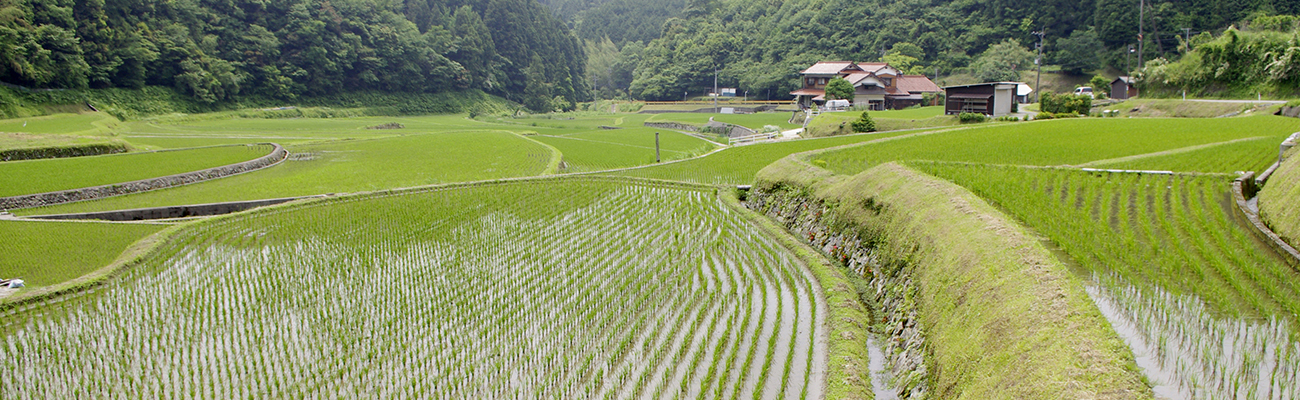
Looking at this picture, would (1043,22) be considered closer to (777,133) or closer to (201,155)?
(777,133)

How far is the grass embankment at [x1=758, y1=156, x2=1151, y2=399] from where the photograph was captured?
159 inches

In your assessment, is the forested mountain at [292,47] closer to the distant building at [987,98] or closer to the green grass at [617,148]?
the green grass at [617,148]

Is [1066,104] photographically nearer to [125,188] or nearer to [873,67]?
[873,67]

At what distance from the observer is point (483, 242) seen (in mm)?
10727

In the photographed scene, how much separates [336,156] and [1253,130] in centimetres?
2469

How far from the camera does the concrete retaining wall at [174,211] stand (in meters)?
12.9

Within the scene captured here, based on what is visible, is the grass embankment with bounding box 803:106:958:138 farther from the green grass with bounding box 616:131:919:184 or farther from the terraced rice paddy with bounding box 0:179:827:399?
the terraced rice paddy with bounding box 0:179:827:399

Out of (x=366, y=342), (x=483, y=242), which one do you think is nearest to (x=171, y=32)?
(x=483, y=242)

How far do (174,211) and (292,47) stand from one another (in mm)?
48333

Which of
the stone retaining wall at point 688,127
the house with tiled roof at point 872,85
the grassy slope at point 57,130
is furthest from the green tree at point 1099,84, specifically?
the grassy slope at point 57,130

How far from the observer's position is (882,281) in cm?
796

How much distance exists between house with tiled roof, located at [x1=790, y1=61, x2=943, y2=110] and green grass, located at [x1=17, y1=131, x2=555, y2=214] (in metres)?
24.5

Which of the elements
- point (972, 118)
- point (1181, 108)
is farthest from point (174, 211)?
point (1181, 108)

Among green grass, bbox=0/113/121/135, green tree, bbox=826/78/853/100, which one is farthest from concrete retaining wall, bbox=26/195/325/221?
green tree, bbox=826/78/853/100
